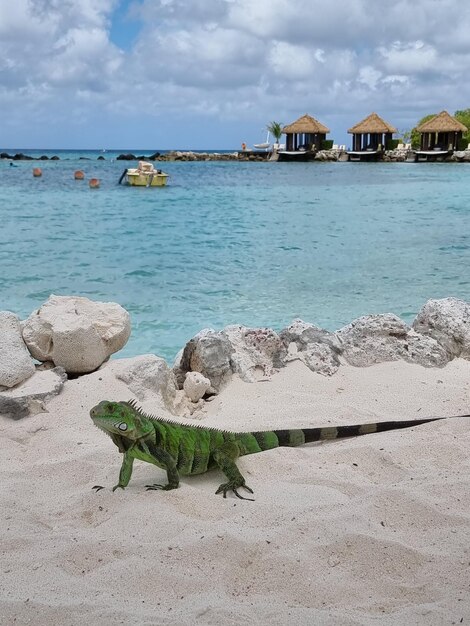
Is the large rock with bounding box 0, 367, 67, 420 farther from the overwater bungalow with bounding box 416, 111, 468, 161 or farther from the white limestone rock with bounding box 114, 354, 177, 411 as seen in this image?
the overwater bungalow with bounding box 416, 111, 468, 161

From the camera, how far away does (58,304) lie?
14.9 feet

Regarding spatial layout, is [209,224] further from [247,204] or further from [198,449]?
[198,449]

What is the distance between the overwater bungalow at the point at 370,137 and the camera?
164 ft

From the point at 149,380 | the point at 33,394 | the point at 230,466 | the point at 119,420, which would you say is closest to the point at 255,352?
the point at 149,380

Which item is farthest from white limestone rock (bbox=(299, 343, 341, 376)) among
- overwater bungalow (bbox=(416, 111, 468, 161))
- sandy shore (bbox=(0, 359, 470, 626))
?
overwater bungalow (bbox=(416, 111, 468, 161))

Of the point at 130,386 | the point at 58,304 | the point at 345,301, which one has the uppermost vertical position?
the point at 58,304

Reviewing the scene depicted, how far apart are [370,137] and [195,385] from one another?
5220cm

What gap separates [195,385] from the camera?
4.09 metres

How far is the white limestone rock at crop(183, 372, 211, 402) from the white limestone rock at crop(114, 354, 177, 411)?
0.34 ft

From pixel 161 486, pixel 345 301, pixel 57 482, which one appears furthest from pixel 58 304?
pixel 345 301

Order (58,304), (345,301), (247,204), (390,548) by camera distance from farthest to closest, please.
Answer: (247,204), (345,301), (58,304), (390,548)

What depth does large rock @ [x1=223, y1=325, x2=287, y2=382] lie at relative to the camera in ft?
14.2

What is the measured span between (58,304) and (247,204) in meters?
18.7

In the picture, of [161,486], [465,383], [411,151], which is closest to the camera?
[161,486]
